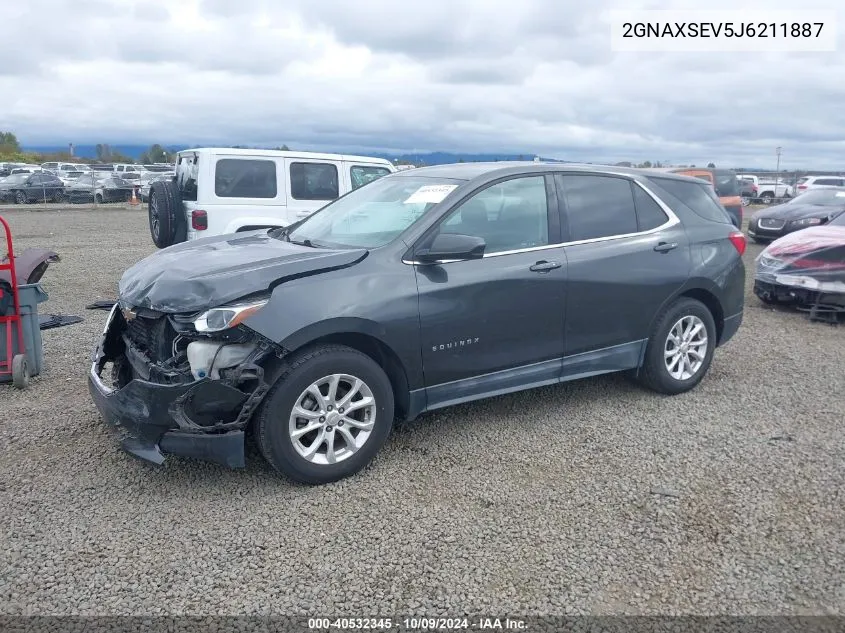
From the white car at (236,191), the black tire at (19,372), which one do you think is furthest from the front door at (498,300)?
the white car at (236,191)

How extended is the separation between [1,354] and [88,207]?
25.7 metres

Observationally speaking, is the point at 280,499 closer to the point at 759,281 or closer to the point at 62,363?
the point at 62,363

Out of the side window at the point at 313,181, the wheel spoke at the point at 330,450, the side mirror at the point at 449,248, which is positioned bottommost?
the wheel spoke at the point at 330,450

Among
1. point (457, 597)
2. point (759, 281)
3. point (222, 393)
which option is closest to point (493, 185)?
point (222, 393)

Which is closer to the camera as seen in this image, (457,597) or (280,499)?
(457,597)

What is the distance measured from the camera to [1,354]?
5.55 metres

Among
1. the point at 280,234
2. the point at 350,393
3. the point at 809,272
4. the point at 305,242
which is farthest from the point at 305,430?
the point at 809,272

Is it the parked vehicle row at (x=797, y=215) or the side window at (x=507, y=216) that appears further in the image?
the parked vehicle row at (x=797, y=215)

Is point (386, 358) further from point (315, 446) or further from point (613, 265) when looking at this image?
point (613, 265)

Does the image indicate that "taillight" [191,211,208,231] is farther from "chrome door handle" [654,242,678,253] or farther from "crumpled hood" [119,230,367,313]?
"chrome door handle" [654,242,678,253]

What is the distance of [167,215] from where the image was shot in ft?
29.2

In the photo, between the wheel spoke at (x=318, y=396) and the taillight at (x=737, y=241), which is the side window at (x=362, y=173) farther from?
the wheel spoke at (x=318, y=396)

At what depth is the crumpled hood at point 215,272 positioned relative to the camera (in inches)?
148

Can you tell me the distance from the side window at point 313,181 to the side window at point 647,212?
5274 mm
